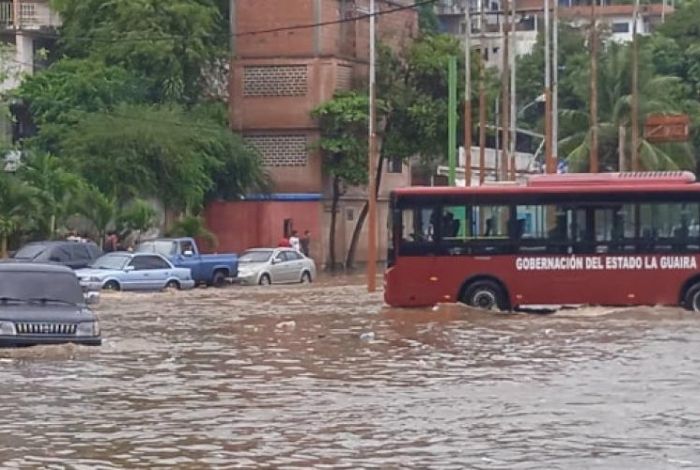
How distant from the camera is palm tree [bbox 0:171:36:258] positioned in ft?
171

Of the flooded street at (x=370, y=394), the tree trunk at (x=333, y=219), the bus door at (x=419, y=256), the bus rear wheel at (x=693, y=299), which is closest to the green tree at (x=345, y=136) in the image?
the tree trunk at (x=333, y=219)

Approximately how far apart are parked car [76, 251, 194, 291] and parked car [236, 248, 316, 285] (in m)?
5.38

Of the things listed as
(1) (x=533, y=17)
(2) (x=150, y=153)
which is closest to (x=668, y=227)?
(2) (x=150, y=153)

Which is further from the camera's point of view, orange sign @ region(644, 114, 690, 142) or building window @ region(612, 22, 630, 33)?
building window @ region(612, 22, 630, 33)

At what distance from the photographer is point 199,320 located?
35750 millimetres

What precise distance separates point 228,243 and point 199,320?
32.0 meters

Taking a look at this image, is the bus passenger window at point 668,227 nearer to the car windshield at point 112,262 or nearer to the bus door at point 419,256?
the bus door at point 419,256

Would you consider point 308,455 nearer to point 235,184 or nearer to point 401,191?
point 401,191

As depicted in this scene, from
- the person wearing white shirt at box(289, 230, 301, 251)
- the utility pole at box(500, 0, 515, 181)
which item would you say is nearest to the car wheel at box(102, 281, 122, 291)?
the person wearing white shirt at box(289, 230, 301, 251)

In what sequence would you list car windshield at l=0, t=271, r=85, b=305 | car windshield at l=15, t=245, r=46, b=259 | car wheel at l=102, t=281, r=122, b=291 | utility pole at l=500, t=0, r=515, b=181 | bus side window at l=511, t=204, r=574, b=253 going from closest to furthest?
car windshield at l=0, t=271, r=85, b=305
bus side window at l=511, t=204, r=574, b=253
car wheel at l=102, t=281, r=122, b=291
car windshield at l=15, t=245, r=46, b=259
utility pole at l=500, t=0, r=515, b=181

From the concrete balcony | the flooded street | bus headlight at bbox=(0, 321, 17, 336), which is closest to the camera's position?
the flooded street

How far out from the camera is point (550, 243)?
34562 mm

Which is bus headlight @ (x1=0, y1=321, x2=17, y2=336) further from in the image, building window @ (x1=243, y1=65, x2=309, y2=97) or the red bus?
building window @ (x1=243, y1=65, x2=309, y2=97)

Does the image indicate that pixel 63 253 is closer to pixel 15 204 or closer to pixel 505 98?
pixel 15 204
